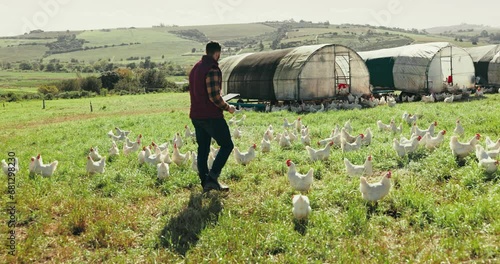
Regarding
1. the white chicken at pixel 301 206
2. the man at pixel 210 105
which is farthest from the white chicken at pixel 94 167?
the white chicken at pixel 301 206

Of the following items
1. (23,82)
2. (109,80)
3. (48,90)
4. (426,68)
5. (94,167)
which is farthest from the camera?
(23,82)

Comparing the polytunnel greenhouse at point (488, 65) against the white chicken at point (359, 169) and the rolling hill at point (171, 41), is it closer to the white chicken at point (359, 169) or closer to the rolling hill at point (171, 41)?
the white chicken at point (359, 169)

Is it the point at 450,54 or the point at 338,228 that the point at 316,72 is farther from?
the point at 338,228

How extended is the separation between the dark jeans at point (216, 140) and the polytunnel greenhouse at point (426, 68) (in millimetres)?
20978

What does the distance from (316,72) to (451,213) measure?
57.2 feet

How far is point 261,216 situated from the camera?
5.21 metres

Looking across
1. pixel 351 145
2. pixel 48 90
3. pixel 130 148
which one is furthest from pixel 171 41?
pixel 351 145

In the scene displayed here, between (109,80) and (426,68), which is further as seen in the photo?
(109,80)

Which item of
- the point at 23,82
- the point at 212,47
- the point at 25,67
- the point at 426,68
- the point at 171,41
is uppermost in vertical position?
the point at 171,41

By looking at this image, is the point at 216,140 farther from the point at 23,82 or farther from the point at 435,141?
the point at 23,82

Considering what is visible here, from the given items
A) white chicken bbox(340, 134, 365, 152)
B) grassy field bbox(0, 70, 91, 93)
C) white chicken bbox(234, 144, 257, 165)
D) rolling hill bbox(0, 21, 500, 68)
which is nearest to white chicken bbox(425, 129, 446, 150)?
white chicken bbox(340, 134, 365, 152)

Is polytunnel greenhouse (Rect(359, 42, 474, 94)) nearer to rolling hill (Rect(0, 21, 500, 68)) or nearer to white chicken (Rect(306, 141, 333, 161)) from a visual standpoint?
white chicken (Rect(306, 141, 333, 161))

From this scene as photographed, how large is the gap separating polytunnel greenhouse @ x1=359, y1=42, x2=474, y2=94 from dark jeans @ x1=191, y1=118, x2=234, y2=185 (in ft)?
68.8

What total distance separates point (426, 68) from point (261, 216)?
22.0 metres
